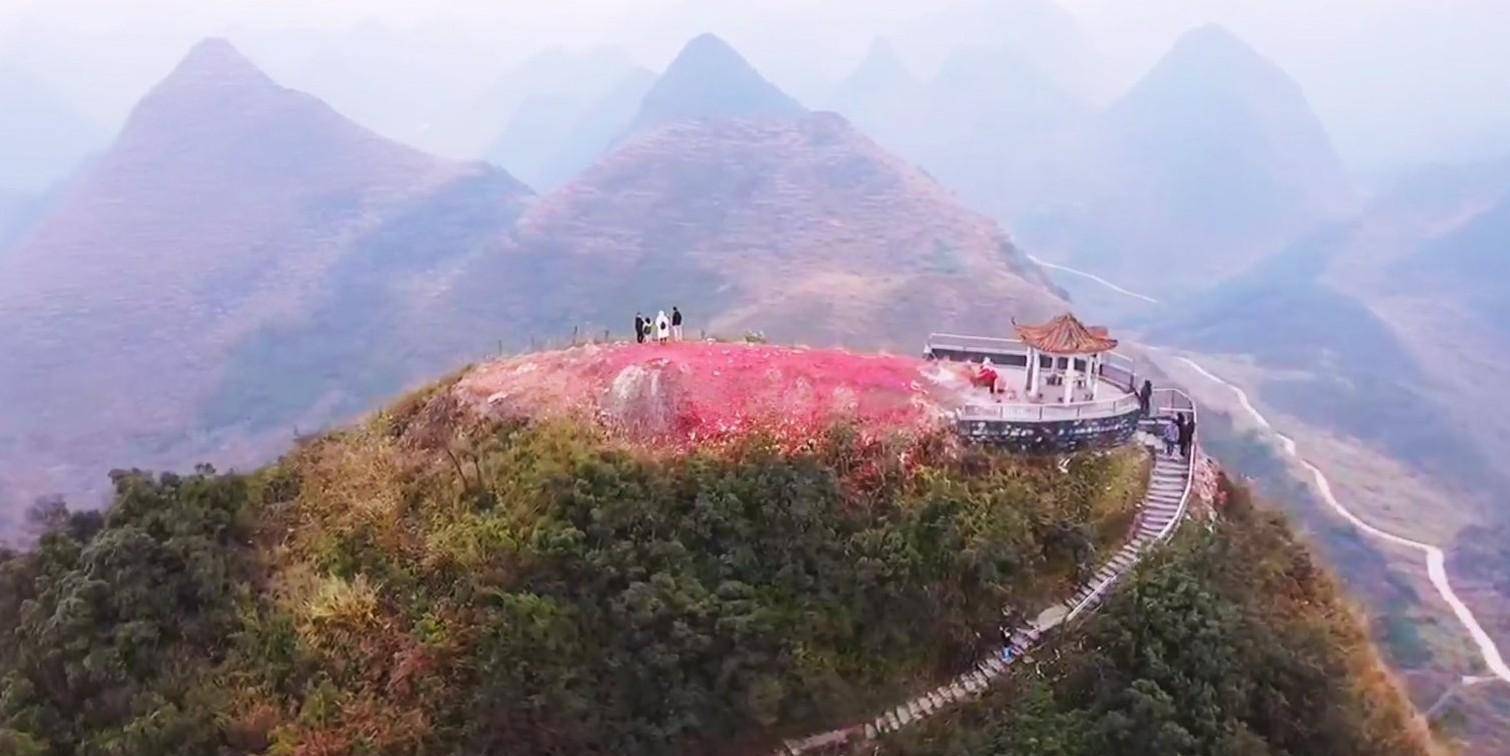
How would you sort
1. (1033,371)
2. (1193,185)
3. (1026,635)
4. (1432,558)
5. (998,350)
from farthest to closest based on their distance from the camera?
(1193,185)
(1432,558)
(998,350)
(1033,371)
(1026,635)

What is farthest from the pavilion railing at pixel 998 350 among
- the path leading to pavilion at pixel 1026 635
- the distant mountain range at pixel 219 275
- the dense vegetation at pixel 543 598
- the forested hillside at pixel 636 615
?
the distant mountain range at pixel 219 275

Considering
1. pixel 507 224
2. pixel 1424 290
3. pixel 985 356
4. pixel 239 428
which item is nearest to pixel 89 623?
pixel 985 356

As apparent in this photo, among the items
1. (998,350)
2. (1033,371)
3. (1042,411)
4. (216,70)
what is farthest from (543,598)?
(216,70)

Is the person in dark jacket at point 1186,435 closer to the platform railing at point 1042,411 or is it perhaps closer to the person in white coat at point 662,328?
the platform railing at point 1042,411

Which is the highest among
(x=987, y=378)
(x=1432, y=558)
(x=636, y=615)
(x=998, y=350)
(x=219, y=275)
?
(x=987, y=378)

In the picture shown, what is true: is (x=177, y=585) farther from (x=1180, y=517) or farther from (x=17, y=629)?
(x=1180, y=517)

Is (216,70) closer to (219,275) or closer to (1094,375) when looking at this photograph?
(219,275)
